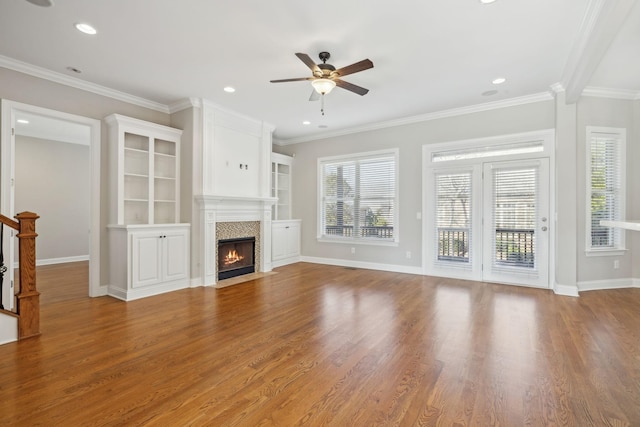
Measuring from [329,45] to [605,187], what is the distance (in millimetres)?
4756

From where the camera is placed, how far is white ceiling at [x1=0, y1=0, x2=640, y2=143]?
2689 millimetres

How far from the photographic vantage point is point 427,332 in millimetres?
3021

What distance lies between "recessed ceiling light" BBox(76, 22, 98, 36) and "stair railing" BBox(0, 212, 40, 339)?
6.19ft

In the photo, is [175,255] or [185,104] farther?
[185,104]

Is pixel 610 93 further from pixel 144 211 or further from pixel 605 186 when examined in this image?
pixel 144 211

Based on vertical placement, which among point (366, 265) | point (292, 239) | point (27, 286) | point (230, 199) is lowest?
point (366, 265)

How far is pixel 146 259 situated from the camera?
4.30 m

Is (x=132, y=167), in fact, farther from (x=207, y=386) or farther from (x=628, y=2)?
(x=628, y=2)

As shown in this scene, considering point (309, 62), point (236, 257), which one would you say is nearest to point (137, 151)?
point (236, 257)

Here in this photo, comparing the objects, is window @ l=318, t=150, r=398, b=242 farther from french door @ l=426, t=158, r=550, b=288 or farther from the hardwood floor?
the hardwood floor

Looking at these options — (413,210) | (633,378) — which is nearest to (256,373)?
(633,378)

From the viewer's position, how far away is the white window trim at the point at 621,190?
179 inches

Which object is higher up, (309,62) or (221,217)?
(309,62)

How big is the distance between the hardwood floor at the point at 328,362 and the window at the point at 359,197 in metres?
2.32
